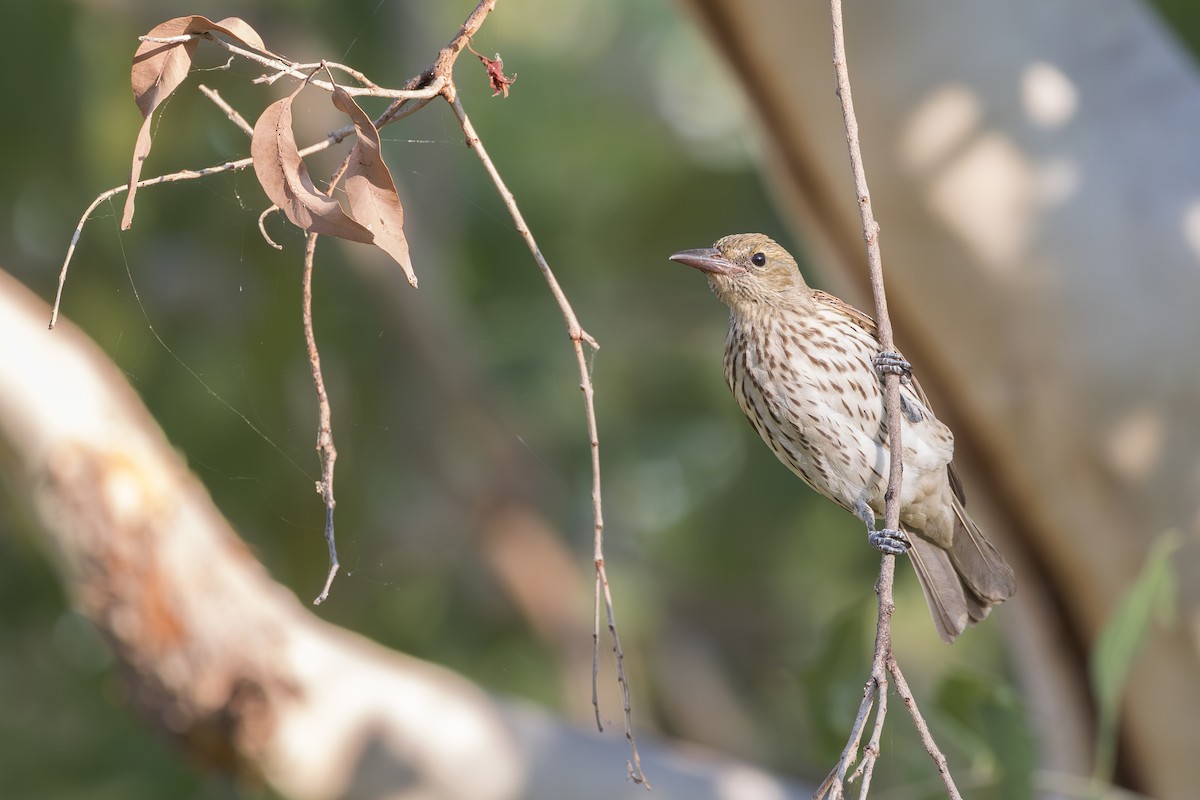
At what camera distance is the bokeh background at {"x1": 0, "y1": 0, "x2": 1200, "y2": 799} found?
548 centimetres

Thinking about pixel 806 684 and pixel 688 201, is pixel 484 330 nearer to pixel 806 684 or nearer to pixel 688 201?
pixel 688 201

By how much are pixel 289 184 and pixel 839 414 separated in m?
1.00

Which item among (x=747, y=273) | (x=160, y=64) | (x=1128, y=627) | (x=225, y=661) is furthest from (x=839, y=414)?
(x=225, y=661)

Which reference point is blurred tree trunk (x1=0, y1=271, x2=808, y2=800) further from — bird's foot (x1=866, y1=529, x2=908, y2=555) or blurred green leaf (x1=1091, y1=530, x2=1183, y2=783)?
bird's foot (x1=866, y1=529, x2=908, y2=555)

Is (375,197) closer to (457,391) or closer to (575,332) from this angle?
(575,332)

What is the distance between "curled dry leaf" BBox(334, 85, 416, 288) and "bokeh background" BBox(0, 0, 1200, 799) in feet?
10.9

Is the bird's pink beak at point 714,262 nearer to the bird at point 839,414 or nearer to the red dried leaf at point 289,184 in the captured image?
the bird at point 839,414

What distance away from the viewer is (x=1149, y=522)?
314 centimetres

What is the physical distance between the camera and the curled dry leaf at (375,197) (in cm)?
123

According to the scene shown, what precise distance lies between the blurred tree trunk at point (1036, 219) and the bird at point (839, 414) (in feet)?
3.37

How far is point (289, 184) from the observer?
1236 millimetres

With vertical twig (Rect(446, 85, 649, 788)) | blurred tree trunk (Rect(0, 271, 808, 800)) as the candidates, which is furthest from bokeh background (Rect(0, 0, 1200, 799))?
vertical twig (Rect(446, 85, 649, 788))

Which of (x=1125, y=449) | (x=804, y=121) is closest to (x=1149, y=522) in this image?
(x=1125, y=449)

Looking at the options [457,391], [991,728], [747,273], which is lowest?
[457,391]
